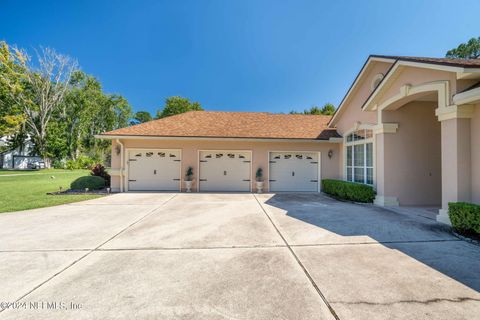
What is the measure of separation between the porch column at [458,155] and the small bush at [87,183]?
14.4 meters

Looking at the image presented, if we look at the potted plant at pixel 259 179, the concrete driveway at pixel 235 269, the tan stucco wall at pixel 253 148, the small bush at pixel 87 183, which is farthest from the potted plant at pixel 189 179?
Result: the concrete driveway at pixel 235 269

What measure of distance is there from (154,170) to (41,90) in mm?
30224

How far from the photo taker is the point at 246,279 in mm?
2936

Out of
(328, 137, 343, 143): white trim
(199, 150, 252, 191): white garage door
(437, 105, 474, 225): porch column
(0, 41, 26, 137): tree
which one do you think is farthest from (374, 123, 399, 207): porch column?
(0, 41, 26, 137): tree

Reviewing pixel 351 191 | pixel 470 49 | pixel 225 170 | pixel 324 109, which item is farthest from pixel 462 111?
pixel 470 49

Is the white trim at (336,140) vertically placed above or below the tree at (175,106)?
below

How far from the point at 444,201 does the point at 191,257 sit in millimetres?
6720

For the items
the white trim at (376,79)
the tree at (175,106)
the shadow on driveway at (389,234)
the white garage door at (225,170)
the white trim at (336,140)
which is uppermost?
the tree at (175,106)

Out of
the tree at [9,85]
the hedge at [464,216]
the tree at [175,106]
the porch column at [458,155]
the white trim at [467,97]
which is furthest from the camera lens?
the tree at [175,106]

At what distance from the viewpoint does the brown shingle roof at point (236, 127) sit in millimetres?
11391

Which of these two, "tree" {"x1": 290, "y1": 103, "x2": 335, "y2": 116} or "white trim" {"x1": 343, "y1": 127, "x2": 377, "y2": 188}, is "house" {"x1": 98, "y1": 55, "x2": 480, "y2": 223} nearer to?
"white trim" {"x1": 343, "y1": 127, "x2": 377, "y2": 188}

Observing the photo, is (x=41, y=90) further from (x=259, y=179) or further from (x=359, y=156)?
(x=359, y=156)

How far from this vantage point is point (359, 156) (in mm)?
9758

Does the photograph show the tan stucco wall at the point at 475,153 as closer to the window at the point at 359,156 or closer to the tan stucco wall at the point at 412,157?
the tan stucco wall at the point at 412,157
